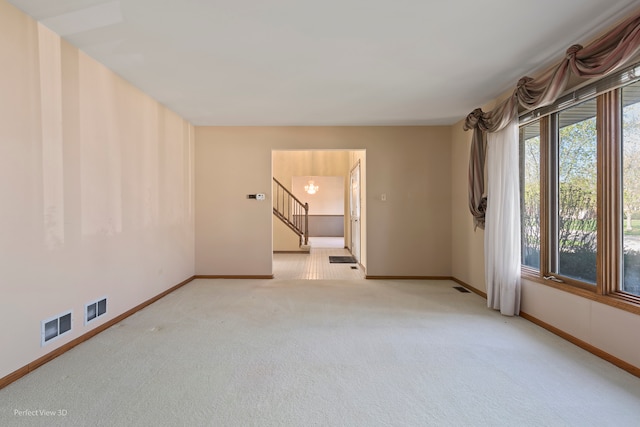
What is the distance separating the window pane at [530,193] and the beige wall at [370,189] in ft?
5.36

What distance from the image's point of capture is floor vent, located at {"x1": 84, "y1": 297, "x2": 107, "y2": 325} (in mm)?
2816

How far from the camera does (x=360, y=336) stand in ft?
9.51

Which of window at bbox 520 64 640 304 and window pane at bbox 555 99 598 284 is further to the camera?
window pane at bbox 555 99 598 284

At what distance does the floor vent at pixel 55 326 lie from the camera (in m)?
2.37

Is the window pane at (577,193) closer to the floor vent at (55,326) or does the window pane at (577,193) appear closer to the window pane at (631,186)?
the window pane at (631,186)

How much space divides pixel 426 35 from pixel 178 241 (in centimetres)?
414

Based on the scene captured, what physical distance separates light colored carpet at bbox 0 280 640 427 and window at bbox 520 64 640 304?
66 cm

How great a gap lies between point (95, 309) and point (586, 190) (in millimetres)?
4721

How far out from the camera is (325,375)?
7.25ft

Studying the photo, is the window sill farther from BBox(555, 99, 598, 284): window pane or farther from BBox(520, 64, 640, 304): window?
BBox(555, 99, 598, 284): window pane

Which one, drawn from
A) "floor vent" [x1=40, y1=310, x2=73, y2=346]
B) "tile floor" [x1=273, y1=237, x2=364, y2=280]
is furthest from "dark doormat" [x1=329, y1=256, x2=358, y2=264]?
"floor vent" [x1=40, y1=310, x2=73, y2=346]

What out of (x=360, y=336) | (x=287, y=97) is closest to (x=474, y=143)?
(x=287, y=97)

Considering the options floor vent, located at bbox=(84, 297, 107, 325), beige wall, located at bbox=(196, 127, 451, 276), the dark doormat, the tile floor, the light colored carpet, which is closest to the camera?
the light colored carpet

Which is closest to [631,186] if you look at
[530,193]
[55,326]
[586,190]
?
[586,190]
